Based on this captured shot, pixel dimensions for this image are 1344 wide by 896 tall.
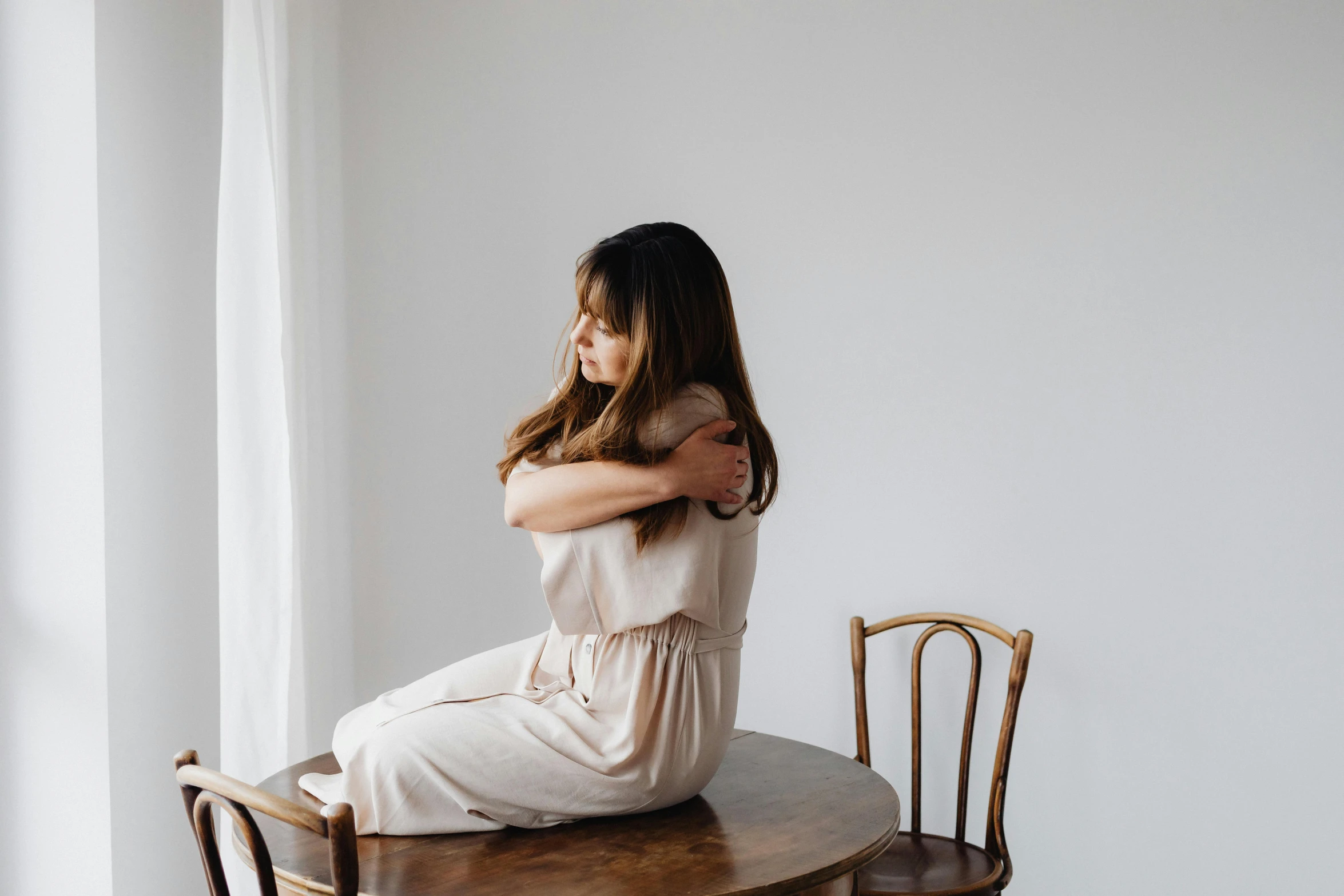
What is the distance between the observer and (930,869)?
72.7 inches

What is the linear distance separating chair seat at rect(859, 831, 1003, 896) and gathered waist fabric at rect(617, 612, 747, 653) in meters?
0.72

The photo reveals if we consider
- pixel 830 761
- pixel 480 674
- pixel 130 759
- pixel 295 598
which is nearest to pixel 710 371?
pixel 480 674

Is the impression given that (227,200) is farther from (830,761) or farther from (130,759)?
(830,761)

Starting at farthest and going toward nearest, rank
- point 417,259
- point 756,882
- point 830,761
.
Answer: point 417,259 < point 830,761 < point 756,882

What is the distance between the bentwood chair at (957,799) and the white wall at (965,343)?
11 cm

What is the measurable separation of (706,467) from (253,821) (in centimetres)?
60

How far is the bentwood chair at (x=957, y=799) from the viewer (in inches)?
70.1

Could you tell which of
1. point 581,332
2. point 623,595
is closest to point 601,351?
point 581,332

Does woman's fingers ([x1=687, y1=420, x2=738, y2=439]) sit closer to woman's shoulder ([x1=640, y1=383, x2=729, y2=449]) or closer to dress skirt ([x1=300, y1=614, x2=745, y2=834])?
woman's shoulder ([x1=640, y1=383, x2=729, y2=449])

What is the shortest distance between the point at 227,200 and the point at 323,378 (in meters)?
0.55

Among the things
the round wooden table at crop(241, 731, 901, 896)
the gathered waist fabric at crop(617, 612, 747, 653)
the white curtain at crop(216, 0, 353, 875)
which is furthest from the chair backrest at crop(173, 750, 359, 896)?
the white curtain at crop(216, 0, 353, 875)

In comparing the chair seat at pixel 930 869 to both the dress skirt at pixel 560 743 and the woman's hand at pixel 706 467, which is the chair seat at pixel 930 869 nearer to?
the dress skirt at pixel 560 743

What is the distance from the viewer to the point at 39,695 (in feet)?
5.91

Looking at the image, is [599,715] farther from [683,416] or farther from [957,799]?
[957,799]
